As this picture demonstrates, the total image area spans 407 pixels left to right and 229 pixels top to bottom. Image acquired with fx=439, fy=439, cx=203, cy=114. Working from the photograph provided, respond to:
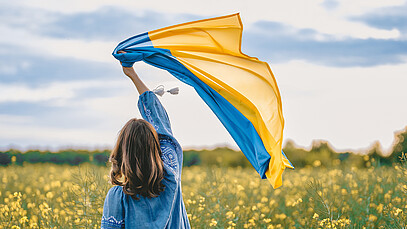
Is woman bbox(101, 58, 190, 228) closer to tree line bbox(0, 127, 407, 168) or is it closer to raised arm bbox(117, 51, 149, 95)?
raised arm bbox(117, 51, 149, 95)

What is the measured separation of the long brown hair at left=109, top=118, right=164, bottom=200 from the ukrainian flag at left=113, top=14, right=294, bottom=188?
3.94 feet

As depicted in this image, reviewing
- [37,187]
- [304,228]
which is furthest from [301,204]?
[37,187]

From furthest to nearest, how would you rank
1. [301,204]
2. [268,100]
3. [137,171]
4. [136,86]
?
[301,204], [268,100], [136,86], [137,171]

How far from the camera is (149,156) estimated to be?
2.96 meters

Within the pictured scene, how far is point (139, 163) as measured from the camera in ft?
9.66

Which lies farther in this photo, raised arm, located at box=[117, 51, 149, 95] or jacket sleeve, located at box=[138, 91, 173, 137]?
raised arm, located at box=[117, 51, 149, 95]

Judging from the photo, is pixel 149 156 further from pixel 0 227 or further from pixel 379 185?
pixel 379 185

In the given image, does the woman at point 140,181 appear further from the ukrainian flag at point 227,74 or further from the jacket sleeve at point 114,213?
the ukrainian flag at point 227,74

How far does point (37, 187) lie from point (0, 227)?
154 inches

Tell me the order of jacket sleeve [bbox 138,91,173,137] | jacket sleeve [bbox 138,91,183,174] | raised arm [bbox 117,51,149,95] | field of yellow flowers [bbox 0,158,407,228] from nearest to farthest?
jacket sleeve [bbox 138,91,183,174], jacket sleeve [bbox 138,91,173,137], raised arm [bbox 117,51,149,95], field of yellow flowers [bbox 0,158,407,228]

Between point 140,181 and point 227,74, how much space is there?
66.7 inches

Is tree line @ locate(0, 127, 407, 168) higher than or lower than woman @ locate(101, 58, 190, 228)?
lower

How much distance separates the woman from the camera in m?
2.95

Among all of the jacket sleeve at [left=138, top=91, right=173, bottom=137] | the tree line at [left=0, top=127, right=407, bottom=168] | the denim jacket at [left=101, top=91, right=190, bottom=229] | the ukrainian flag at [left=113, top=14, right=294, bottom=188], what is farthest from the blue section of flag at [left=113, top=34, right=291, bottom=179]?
the tree line at [left=0, top=127, right=407, bottom=168]
